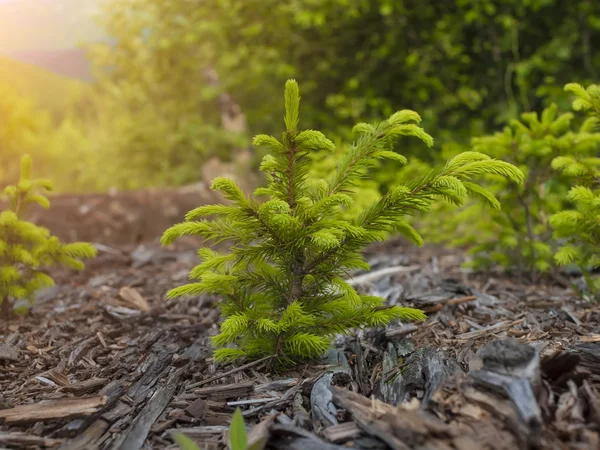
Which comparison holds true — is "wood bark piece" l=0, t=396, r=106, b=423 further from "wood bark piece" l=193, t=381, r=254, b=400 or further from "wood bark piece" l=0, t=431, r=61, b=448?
"wood bark piece" l=193, t=381, r=254, b=400

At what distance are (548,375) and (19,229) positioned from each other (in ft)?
11.5

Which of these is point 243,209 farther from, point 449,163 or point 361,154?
point 449,163

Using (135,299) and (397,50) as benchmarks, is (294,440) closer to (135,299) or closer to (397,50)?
(135,299)

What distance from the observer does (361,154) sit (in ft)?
8.36

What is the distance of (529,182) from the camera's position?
164 inches

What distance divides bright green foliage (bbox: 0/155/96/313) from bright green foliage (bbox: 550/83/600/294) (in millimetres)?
3441

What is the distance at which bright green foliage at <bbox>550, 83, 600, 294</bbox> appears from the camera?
3016 mm

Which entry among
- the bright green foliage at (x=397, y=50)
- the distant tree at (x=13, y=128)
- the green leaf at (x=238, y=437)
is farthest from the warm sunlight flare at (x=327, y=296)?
the distant tree at (x=13, y=128)

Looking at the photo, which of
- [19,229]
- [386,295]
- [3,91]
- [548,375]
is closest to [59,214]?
[19,229]

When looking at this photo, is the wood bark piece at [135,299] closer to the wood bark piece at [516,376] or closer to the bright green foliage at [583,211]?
the wood bark piece at [516,376]

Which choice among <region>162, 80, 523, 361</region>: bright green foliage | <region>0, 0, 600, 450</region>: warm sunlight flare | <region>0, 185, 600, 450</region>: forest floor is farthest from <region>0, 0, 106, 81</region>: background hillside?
<region>162, 80, 523, 361</region>: bright green foliage

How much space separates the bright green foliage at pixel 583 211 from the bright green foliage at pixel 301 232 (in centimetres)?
98

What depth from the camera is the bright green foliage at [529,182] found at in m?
3.85

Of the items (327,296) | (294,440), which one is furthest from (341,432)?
(327,296)
